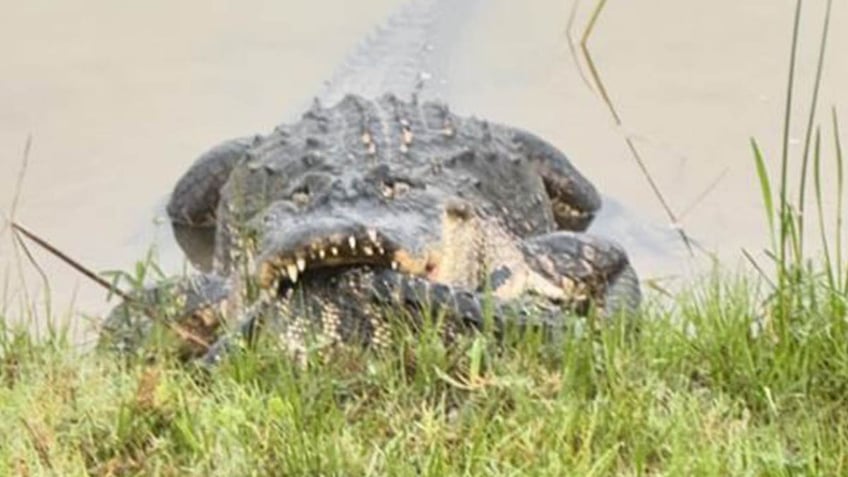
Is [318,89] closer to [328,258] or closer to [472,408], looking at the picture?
[328,258]

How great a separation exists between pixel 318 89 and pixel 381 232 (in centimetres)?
270

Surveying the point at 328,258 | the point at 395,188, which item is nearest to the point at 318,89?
the point at 395,188

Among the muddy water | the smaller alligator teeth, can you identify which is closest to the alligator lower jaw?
the smaller alligator teeth

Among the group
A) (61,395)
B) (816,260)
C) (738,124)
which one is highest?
(738,124)

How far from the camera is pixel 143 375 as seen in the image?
3959 millimetres

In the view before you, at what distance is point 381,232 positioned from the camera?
4770mm

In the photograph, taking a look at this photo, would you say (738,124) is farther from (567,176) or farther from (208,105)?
(208,105)

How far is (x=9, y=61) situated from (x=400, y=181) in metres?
2.88

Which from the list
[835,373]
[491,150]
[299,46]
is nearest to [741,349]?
[835,373]

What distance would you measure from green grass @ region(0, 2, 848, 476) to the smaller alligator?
227 mm

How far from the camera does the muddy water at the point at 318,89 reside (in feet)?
21.1

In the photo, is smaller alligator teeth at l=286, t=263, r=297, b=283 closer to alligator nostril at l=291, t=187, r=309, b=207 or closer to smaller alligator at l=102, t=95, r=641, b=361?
smaller alligator at l=102, t=95, r=641, b=361

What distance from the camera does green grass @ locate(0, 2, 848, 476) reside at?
367 centimetres

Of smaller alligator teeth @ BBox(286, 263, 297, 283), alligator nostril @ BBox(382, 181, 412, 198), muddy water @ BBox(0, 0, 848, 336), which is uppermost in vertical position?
muddy water @ BBox(0, 0, 848, 336)
